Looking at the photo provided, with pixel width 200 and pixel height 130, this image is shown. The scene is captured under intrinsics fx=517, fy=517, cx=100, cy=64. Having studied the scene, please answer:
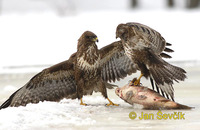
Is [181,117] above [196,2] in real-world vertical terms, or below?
below

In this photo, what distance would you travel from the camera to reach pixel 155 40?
7816 millimetres

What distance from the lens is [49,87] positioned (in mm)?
8289

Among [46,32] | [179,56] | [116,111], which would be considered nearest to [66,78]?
[116,111]

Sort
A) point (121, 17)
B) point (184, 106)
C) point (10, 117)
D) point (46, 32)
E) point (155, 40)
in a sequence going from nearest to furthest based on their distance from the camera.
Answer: point (10, 117) → point (184, 106) → point (155, 40) → point (46, 32) → point (121, 17)

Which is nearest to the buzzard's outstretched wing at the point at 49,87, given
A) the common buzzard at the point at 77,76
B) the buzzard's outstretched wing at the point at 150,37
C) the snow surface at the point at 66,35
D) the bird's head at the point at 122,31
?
the common buzzard at the point at 77,76

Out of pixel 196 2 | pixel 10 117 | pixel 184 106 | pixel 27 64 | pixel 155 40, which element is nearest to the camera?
pixel 10 117

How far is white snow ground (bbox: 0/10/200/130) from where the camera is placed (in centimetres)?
668

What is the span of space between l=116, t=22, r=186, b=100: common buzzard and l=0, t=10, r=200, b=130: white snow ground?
530mm

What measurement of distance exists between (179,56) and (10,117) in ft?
31.6

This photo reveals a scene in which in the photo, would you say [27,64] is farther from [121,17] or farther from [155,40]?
[121,17]

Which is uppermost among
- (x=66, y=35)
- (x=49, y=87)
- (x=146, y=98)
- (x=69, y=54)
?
(x=66, y=35)

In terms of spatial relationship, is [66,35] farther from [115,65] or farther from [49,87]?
[49,87]

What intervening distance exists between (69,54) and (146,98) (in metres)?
9.92

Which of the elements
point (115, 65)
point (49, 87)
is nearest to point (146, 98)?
point (115, 65)
